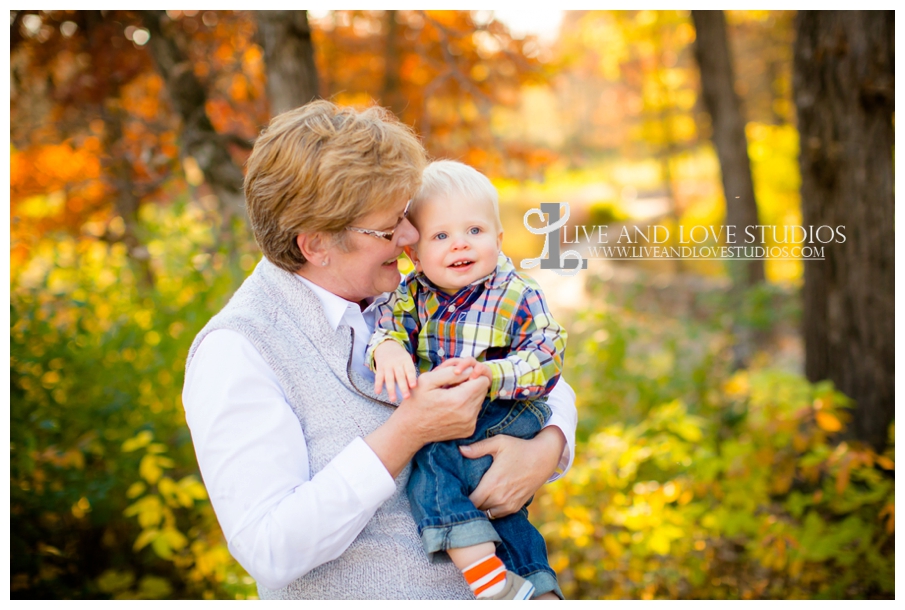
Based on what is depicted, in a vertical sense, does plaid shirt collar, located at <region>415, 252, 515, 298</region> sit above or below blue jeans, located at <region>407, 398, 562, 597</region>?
above

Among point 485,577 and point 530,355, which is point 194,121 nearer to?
point 530,355

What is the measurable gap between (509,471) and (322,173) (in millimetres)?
839

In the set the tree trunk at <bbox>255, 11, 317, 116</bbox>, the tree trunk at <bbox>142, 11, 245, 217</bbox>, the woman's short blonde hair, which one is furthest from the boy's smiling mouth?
the tree trunk at <bbox>142, 11, 245, 217</bbox>

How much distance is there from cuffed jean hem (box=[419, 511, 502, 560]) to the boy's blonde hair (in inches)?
29.6

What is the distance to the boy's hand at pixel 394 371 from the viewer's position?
4.89 feet

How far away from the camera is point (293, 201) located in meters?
1.54

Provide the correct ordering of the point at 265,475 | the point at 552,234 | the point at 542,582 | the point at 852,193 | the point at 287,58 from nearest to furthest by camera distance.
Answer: the point at 265,475, the point at 542,582, the point at 552,234, the point at 287,58, the point at 852,193

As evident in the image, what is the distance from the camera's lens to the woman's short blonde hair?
4.93ft

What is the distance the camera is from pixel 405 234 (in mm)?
1664

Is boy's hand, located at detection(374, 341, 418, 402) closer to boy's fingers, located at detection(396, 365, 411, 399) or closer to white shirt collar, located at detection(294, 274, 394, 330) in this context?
boy's fingers, located at detection(396, 365, 411, 399)

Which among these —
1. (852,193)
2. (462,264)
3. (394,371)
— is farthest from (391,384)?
(852,193)

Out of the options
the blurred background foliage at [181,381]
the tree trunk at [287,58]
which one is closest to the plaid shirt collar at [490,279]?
the blurred background foliage at [181,381]

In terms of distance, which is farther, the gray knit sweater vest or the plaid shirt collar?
the plaid shirt collar

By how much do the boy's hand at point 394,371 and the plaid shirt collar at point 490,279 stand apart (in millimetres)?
245
